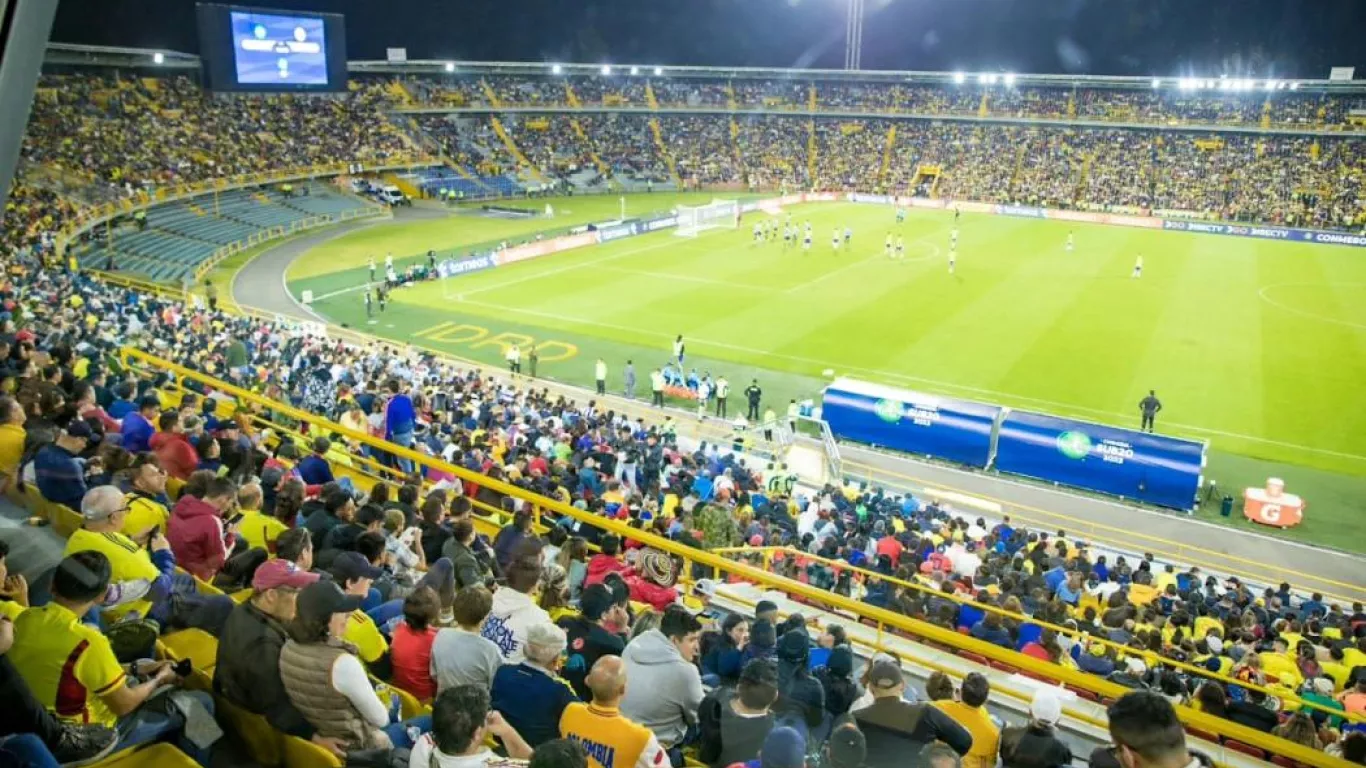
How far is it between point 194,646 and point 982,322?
33033mm

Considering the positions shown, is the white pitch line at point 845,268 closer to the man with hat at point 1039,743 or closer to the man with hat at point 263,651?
the man with hat at point 1039,743

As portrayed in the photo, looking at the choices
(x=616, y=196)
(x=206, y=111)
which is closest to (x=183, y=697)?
(x=206, y=111)

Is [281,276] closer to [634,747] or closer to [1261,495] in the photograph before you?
[1261,495]

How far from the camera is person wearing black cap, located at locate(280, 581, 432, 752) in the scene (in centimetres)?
498

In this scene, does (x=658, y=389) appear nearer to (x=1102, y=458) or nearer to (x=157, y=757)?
(x=1102, y=458)

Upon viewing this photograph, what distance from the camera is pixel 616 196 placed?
74.0 metres

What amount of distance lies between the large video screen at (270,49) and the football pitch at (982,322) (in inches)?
547

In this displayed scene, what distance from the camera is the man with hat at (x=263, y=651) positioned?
5.15 meters

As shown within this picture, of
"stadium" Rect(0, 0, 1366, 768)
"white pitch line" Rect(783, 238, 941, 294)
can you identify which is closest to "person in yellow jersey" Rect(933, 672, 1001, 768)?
"stadium" Rect(0, 0, 1366, 768)

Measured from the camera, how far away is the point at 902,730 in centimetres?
559

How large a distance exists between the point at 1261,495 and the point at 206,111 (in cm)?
→ 6312

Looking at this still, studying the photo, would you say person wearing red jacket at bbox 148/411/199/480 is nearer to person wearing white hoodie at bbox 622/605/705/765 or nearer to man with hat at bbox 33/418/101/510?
man with hat at bbox 33/418/101/510

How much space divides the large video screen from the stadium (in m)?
0.28

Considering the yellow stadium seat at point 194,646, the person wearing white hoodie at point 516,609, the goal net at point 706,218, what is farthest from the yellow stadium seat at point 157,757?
the goal net at point 706,218
